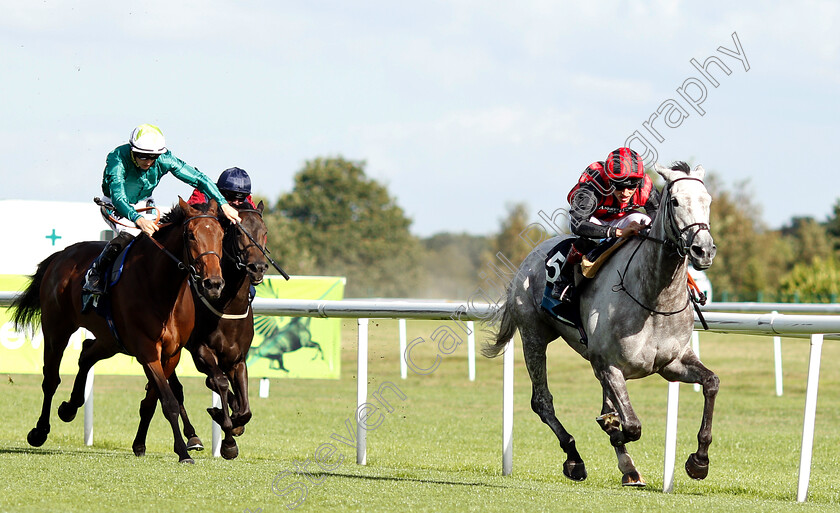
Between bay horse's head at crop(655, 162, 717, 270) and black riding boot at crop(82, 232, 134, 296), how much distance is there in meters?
4.02

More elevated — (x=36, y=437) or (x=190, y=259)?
(x=190, y=259)

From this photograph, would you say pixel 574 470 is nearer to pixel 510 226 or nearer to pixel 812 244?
pixel 812 244

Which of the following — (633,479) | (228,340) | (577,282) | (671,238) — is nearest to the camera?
(671,238)

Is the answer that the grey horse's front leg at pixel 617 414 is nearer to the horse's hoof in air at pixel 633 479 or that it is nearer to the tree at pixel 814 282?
the horse's hoof in air at pixel 633 479

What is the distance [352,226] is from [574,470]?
60.0 meters

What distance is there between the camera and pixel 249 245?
23.1 ft

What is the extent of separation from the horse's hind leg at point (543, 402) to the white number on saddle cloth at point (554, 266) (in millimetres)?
520

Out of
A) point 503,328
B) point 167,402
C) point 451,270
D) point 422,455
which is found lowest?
point 422,455

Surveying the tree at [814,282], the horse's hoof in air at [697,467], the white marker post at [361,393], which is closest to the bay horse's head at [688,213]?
the horse's hoof in air at [697,467]

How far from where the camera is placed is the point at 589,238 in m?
6.44

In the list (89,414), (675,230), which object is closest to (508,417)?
(675,230)

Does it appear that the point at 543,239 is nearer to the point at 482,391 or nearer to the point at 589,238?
the point at 589,238

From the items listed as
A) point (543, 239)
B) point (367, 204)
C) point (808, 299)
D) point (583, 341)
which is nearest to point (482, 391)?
point (543, 239)

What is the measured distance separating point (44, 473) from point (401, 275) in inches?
2459
